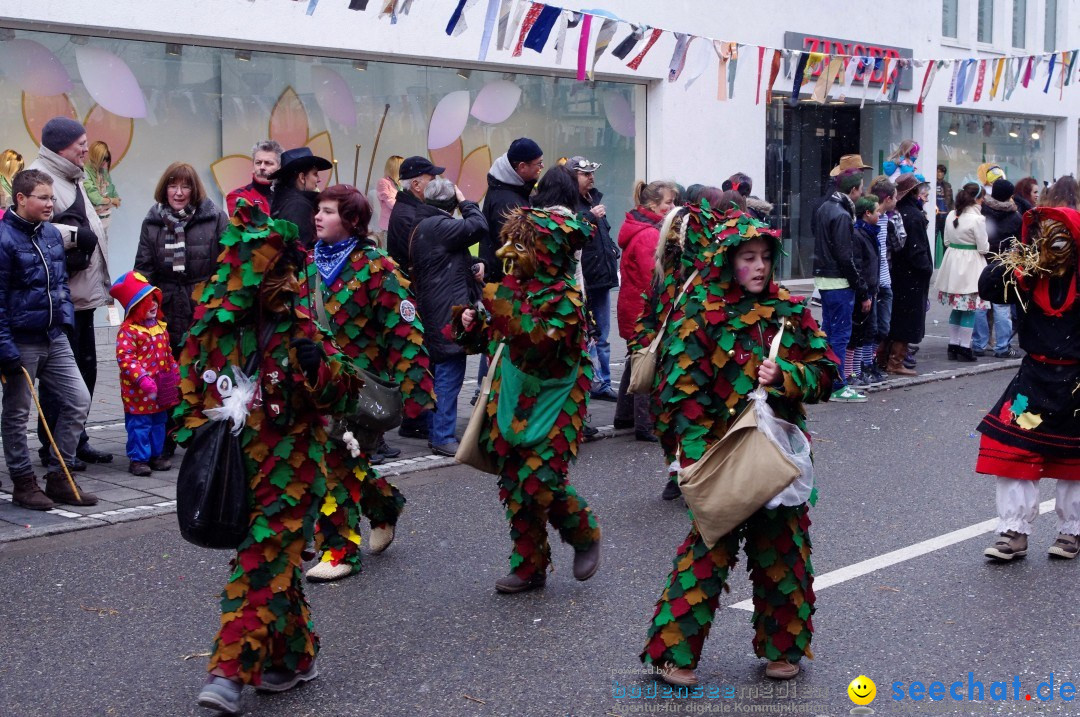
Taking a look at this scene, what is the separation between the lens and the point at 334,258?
20.8 ft

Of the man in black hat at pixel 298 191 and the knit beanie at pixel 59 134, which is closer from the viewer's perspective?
the knit beanie at pixel 59 134

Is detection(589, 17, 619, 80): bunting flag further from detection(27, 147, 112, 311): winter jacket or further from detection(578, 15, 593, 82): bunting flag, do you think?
detection(27, 147, 112, 311): winter jacket

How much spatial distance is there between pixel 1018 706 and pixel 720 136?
15034mm

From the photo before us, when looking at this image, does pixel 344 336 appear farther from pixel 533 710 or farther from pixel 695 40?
pixel 695 40

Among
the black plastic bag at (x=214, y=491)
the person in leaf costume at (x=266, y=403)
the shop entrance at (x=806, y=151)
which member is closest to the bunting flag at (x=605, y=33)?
the shop entrance at (x=806, y=151)

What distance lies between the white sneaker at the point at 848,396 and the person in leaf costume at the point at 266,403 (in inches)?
295

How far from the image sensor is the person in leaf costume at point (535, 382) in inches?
223

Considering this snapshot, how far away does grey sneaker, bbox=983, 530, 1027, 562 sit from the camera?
6234 millimetres

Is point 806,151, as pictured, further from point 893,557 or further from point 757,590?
point 757,590

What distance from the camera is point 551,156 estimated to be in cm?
1719


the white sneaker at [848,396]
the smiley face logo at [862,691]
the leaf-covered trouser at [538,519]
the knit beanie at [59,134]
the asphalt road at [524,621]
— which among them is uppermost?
the knit beanie at [59,134]

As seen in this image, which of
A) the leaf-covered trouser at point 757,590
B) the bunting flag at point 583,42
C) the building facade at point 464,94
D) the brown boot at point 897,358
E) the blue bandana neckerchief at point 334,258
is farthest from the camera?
the bunting flag at point 583,42

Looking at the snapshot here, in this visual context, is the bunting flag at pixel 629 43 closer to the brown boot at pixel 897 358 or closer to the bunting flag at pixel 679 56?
the bunting flag at pixel 679 56

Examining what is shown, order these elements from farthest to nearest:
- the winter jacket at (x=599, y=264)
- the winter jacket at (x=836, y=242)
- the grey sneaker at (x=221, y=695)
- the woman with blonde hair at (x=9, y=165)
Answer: the winter jacket at (x=836, y=242) → the woman with blonde hair at (x=9, y=165) → the winter jacket at (x=599, y=264) → the grey sneaker at (x=221, y=695)
